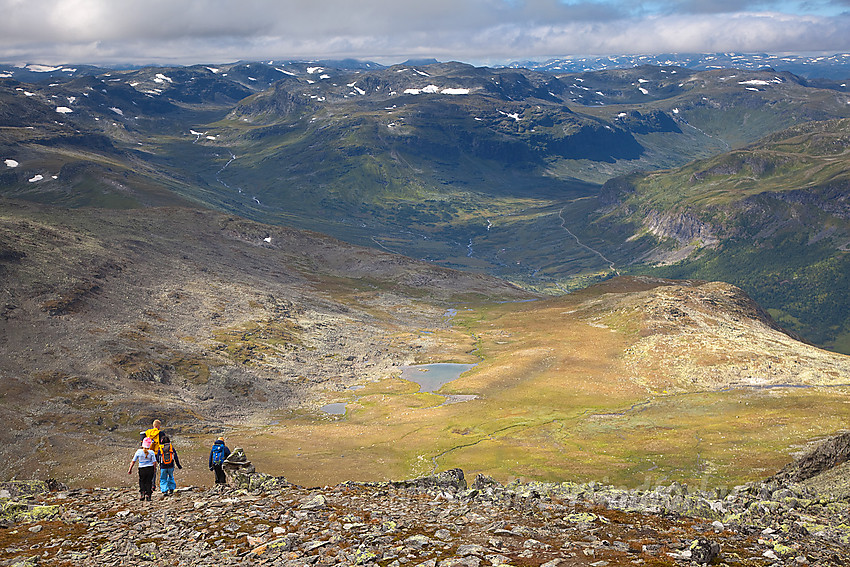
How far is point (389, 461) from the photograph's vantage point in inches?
3765

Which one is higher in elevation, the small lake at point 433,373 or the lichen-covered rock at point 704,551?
the lichen-covered rock at point 704,551

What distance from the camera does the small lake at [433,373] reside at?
154 meters

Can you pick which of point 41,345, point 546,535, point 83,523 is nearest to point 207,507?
point 83,523

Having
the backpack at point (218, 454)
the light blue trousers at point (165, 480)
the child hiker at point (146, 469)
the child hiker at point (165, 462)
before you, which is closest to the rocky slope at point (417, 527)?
the child hiker at point (146, 469)

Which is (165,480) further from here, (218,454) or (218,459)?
(218,454)

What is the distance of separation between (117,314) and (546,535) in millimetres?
146722

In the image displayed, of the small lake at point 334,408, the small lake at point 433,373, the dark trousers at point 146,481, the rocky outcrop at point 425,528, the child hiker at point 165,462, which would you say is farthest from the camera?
the small lake at point 433,373

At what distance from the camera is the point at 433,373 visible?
163500mm

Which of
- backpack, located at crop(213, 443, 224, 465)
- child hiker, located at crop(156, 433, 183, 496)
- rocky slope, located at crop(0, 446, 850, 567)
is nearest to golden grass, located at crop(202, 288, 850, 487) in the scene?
backpack, located at crop(213, 443, 224, 465)

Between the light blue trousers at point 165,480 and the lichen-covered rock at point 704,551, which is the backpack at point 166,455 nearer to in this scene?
the light blue trousers at point 165,480

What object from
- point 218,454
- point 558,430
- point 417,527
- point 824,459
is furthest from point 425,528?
point 558,430

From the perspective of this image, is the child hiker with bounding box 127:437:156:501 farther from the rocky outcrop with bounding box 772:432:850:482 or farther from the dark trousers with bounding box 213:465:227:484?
the rocky outcrop with bounding box 772:432:850:482

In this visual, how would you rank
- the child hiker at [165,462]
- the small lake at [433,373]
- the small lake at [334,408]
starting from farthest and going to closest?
the small lake at [433,373]
the small lake at [334,408]
the child hiker at [165,462]

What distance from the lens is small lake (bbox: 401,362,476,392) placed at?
15350 centimetres
